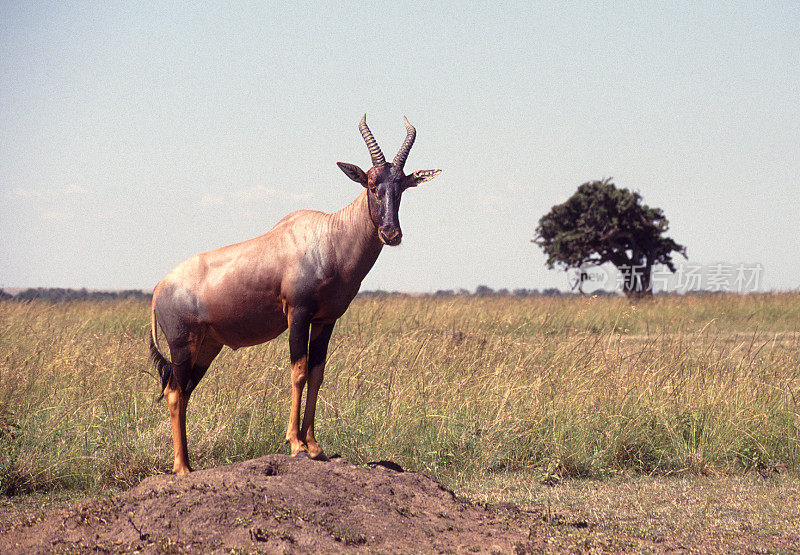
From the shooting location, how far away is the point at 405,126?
5.50 m

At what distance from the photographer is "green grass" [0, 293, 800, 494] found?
6.86m

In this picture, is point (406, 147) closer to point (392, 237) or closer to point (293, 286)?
point (392, 237)

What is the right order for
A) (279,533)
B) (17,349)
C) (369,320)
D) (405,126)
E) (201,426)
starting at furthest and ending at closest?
1. (369,320)
2. (17,349)
3. (201,426)
4. (405,126)
5. (279,533)

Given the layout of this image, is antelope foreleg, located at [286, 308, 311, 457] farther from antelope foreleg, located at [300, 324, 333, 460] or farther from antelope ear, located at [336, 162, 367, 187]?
antelope ear, located at [336, 162, 367, 187]

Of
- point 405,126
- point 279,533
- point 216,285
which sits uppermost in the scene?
point 405,126

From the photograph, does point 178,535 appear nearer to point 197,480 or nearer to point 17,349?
point 197,480

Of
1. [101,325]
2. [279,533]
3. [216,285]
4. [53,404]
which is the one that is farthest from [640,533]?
[101,325]

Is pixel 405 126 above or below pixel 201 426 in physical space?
above

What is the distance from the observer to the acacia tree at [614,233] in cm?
3353

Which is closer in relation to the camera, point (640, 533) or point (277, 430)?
point (640, 533)

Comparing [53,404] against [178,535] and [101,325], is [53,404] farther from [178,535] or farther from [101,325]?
[101,325]

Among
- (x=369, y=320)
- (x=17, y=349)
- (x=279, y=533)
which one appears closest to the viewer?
(x=279, y=533)

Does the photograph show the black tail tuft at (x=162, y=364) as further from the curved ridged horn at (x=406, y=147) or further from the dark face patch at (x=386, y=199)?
the curved ridged horn at (x=406, y=147)

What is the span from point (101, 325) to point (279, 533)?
11.4 meters
